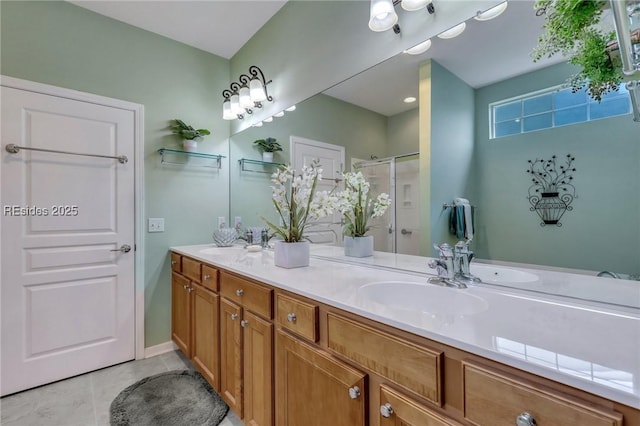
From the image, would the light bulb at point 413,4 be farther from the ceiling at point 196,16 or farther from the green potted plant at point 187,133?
the green potted plant at point 187,133

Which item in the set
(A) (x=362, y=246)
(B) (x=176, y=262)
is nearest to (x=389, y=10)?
(A) (x=362, y=246)

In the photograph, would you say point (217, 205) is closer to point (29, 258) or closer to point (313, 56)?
point (29, 258)

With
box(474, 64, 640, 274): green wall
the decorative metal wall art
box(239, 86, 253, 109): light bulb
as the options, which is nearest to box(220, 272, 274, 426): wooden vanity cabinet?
box(474, 64, 640, 274): green wall

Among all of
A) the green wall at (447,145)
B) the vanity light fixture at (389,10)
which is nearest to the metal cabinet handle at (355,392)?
the green wall at (447,145)

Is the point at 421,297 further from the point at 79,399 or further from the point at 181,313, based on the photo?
the point at 79,399

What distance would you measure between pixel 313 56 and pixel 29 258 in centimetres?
239

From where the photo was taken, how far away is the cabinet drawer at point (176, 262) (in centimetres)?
231

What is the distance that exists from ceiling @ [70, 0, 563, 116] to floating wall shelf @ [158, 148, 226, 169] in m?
1.02

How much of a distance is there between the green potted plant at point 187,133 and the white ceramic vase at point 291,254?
161 centimetres

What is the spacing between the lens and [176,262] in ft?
7.82

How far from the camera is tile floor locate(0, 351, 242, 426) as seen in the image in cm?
162

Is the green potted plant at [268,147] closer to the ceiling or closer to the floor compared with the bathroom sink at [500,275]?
closer to the ceiling

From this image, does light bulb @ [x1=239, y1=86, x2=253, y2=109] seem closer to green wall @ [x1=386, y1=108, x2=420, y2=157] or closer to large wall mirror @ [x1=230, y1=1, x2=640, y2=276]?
large wall mirror @ [x1=230, y1=1, x2=640, y2=276]

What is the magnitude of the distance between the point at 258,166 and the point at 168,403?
5.96ft
